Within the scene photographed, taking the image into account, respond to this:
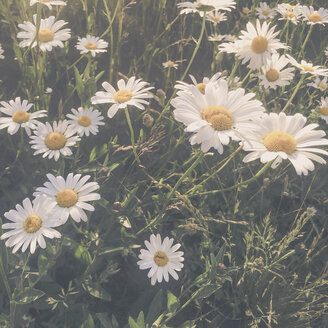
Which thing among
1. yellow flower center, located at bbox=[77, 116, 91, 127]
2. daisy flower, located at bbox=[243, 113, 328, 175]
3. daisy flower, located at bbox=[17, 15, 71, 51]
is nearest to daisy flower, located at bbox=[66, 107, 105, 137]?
yellow flower center, located at bbox=[77, 116, 91, 127]

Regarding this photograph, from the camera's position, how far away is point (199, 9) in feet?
5.34

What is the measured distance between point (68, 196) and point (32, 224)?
0.16 meters

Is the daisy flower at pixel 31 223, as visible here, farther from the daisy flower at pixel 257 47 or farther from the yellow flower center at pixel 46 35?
the daisy flower at pixel 257 47

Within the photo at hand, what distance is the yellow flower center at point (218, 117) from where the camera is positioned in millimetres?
Answer: 1244

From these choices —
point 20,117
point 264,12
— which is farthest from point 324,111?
point 20,117

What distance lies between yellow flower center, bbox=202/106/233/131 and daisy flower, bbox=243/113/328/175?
0.09m

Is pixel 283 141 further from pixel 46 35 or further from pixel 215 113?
pixel 46 35

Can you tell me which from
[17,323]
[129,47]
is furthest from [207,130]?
[129,47]

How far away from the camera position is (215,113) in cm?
128

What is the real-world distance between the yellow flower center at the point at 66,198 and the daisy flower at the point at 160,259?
1.25ft

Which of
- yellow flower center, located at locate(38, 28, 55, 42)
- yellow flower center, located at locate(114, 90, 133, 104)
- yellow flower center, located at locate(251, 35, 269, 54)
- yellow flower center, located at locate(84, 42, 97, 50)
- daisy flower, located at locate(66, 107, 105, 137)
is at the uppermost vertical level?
yellow flower center, located at locate(251, 35, 269, 54)

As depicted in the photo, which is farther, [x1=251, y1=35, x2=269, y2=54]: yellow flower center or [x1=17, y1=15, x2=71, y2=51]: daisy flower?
[x1=17, y1=15, x2=71, y2=51]: daisy flower

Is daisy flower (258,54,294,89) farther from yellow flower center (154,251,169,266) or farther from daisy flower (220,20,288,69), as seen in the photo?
yellow flower center (154,251,169,266)

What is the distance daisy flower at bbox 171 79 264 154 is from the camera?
3.89 feet
